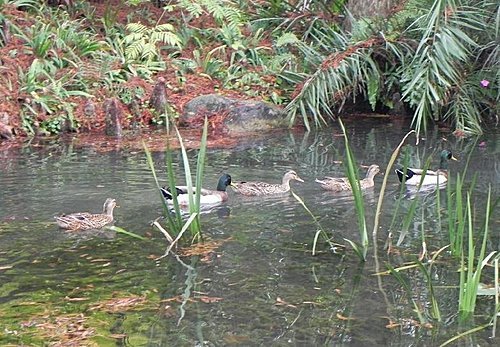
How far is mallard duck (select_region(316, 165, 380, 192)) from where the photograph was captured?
32.7 ft

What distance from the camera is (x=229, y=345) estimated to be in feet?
18.2

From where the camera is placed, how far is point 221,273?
22.7 ft

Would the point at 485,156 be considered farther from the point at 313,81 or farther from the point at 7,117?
the point at 7,117

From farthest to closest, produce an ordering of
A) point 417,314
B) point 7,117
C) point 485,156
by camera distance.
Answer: point 7,117 < point 485,156 < point 417,314

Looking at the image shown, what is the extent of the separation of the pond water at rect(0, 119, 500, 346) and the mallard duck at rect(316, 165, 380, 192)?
12 centimetres

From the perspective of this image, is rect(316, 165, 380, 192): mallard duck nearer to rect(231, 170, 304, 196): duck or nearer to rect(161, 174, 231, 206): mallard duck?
rect(231, 170, 304, 196): duck

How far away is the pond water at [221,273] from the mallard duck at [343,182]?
12 centimetres

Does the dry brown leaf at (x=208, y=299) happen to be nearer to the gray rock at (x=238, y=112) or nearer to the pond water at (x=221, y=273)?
the pond water at (x=221, y=273)

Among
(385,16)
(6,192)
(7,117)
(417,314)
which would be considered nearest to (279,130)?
(385,16)

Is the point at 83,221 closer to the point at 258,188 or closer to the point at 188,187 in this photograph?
the point at 188,187

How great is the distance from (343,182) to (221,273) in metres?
3.50

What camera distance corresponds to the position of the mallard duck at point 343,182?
32.7ft

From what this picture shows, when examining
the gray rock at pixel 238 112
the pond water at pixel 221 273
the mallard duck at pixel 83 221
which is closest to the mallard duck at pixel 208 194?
the pond water at pixel 221 273

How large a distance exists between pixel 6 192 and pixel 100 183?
1105mm
